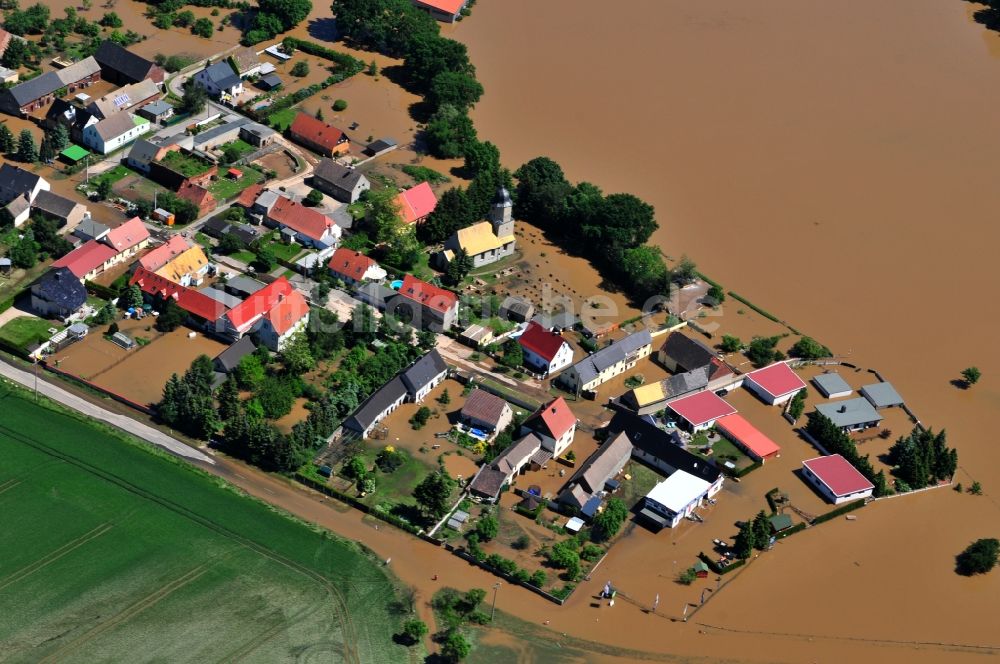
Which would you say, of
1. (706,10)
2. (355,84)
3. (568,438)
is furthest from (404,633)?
(706,10)

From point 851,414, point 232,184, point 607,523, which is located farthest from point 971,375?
point 232,184

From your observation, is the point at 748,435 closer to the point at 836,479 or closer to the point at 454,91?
the point at 836,479

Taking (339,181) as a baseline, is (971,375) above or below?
above

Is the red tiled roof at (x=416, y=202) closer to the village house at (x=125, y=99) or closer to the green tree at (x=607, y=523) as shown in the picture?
the village house at (x=125, y=99)

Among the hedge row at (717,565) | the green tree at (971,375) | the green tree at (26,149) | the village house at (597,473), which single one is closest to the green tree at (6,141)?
the green tree at (26,149)

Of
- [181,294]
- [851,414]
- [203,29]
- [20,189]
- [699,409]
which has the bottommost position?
[20,189]
